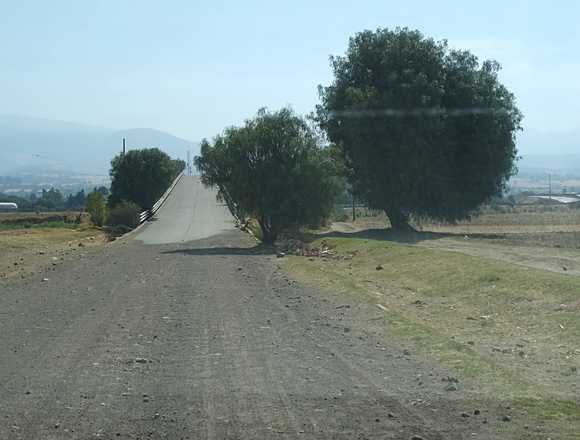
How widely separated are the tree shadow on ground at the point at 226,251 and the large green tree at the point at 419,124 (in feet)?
28.5

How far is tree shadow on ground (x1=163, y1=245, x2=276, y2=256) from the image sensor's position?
1500 inches

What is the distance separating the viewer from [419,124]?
45312 millimetres

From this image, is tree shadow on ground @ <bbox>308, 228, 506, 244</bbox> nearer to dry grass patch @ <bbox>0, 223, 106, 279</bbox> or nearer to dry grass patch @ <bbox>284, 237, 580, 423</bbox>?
dry grass patch @ <bbox>284, 237, 580, 423</bbox>

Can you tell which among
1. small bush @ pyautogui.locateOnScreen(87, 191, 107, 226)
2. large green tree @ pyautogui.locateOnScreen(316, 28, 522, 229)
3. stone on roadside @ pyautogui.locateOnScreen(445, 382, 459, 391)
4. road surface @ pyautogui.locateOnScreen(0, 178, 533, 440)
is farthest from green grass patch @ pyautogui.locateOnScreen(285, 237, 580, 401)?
small bush @ pyautogui.locateOnScreen(87, 191, 107, 226)

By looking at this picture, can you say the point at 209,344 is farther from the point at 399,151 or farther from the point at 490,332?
the point at 399,151

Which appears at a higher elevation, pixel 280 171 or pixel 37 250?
pixel 280 171

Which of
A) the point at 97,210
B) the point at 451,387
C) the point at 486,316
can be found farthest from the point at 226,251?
the point at 97,210

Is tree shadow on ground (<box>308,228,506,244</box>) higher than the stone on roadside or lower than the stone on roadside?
higher

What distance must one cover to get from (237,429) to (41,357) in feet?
16.1

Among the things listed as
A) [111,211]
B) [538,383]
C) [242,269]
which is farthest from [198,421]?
[111,211]

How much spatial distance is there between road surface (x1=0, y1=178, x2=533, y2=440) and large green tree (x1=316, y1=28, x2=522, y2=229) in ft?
81.0

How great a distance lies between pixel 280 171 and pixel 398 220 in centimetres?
1046

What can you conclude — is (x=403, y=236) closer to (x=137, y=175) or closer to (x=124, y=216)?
(x=124, y=216)

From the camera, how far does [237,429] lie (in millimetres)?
8297
